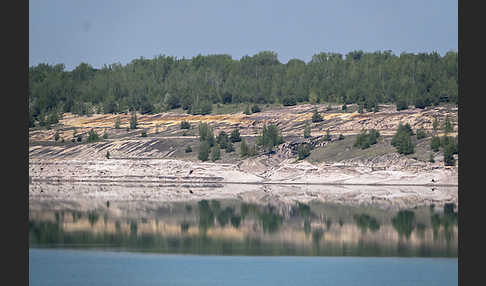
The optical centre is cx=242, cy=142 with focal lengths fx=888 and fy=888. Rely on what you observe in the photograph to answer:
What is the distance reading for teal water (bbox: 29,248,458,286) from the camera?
110ft

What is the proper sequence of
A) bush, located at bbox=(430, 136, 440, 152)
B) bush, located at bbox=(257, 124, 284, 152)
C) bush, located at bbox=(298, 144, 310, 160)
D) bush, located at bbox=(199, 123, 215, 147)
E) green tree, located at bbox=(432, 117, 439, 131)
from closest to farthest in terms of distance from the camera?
bush, located at bbox=(430, 136, 440, 152) < bush, located at bbox=(298, 144, 310, 160) < green tree, located at bbox=(432, 117, 439, 131) < bush, located at bbox=(257, 124, 284, 152) < bush, located at bbox=(199, 123, 215, 147)

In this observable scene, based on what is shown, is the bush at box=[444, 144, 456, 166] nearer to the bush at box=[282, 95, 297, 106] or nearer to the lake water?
the lake water

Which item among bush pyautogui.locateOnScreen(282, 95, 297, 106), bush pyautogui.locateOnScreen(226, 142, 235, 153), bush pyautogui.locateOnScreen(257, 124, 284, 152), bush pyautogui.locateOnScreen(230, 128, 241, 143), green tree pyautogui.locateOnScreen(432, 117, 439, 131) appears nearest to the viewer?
green tree pyautogui.locateOnScreen(432, 117, 439, 131)

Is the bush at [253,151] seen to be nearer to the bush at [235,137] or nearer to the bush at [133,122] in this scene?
the bush at [235,137]

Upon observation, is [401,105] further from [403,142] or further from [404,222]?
[404,222]

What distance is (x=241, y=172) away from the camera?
10000cm

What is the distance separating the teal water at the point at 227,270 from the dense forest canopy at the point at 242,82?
85933 mm

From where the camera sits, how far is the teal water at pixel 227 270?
3347cm

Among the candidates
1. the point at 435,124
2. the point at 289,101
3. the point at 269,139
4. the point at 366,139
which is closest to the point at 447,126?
the point at 435,124

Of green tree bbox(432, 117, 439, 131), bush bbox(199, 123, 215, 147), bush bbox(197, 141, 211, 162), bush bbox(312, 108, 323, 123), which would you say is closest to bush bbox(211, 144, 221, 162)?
bush bbox(197, 141, 211, 162)

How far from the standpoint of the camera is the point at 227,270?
3578 cm

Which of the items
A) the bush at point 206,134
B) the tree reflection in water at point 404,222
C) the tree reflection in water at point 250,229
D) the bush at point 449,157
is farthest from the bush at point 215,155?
the tree reflection in water at point 404,222

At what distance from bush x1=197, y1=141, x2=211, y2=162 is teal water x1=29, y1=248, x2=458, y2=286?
2572 inches

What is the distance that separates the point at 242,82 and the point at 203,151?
161ft
